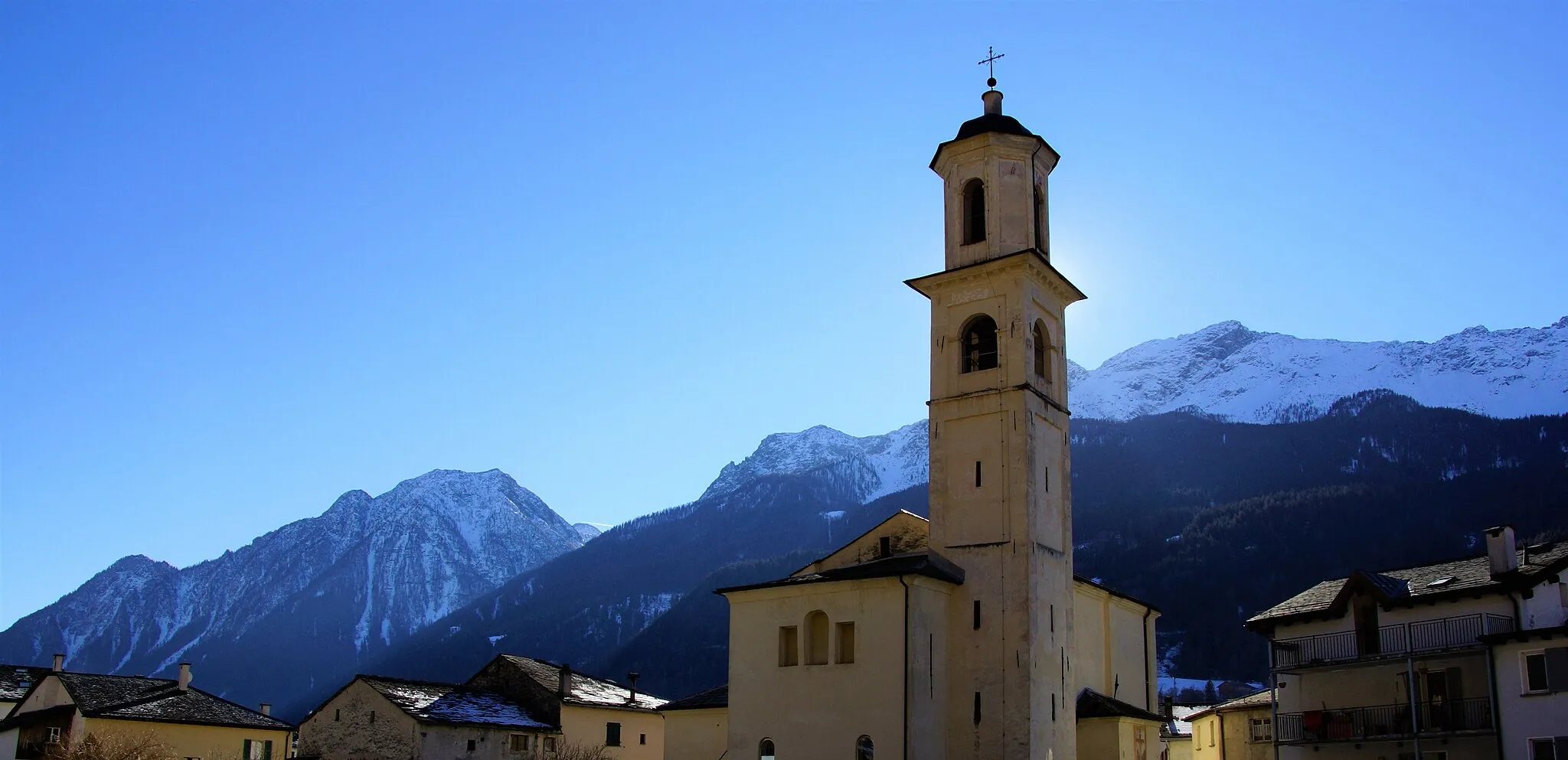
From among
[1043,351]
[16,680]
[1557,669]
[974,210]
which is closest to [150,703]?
[16,680]

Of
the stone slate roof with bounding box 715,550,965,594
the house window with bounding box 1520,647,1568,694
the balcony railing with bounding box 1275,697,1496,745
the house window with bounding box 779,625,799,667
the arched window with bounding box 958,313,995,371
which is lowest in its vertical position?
the balcony railing with bounding box 1275,697,1496,745

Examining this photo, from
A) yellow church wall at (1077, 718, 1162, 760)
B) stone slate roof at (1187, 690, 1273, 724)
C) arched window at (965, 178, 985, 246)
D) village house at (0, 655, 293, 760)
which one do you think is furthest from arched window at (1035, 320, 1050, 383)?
village house at (0, 655, 293, 760)

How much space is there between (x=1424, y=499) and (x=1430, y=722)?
14891 centimetres

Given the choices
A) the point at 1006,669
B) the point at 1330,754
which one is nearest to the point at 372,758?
the point at 1006,669

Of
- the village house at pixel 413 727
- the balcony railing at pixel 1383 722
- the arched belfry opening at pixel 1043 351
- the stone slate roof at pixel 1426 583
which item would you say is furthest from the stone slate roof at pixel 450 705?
the balcony railing at pixel 1383 722

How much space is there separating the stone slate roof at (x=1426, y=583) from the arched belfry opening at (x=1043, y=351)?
36.3 ft

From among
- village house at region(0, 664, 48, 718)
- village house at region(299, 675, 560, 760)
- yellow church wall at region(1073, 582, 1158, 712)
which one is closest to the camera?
yellow church wall at region(1073, 582, 1158, 712)

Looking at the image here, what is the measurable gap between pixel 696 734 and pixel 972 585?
1371cm

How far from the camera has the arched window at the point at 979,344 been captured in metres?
42.0

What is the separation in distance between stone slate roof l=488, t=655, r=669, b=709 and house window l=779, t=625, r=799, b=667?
20987 millimetres

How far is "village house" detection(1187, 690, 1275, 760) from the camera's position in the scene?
5725cm

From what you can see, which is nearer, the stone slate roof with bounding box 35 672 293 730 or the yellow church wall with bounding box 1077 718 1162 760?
the yellow church wall with bounding box 1077 718 1162 760

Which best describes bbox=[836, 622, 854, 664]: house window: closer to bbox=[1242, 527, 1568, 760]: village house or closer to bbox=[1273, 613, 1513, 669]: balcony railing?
bbox=[1242, 527, 1568, 760]: village house

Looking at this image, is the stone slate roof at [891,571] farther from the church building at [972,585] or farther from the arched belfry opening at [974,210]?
the arched belfry opening at [974,210]
